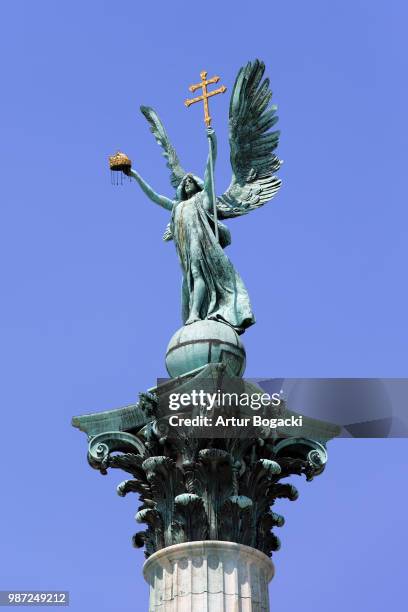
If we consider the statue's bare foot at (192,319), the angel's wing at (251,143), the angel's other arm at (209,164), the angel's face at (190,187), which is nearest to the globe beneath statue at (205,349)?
the statue's bare foot at (192,319)

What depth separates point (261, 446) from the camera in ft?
82.4

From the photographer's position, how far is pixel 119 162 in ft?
98.5

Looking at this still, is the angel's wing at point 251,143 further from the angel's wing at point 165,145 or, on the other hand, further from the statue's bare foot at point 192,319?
the statue's bare foot at point 192,319

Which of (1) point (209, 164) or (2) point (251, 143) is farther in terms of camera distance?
(2) point (251, 143)

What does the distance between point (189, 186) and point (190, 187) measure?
33mm

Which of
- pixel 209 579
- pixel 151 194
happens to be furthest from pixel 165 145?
pixel 209 579

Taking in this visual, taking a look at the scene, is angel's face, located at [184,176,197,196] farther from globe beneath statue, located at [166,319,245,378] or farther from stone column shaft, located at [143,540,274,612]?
stone column shaft, located at [143,540,274,612]

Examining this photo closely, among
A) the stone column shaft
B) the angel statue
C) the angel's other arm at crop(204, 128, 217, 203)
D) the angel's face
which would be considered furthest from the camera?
the angel's face

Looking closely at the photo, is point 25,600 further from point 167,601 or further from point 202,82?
point 202,82

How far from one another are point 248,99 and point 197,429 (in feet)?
29.7

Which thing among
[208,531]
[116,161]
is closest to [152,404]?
[208,531]

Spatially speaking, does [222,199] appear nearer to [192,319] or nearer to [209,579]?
[192,319]

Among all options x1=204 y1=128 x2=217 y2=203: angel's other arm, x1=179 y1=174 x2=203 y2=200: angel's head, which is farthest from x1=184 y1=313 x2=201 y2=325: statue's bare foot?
x1=179 y1=174 x2=203 y2=200: angel's head

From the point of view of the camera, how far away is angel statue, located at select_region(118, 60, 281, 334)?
92.4ft
